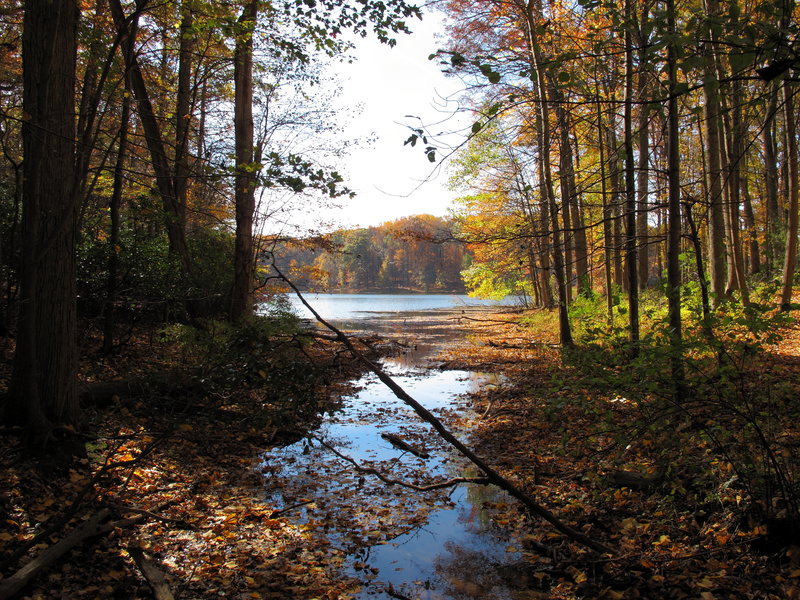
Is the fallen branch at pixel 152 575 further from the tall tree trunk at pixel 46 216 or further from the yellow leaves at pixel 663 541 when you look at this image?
the yellow leaves at pixel 663 541

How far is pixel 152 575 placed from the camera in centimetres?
360

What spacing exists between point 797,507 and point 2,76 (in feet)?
59.5

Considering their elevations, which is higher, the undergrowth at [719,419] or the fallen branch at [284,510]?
the undergrowth at [719,419]

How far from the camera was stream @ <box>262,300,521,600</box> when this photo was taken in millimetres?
4098

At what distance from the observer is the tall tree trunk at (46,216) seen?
5.05 m

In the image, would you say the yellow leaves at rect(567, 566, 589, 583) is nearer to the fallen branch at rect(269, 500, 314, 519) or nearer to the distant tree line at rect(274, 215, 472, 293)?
the fallen branch at rect(269, 500, 314, 519)

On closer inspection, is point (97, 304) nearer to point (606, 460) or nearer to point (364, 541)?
point (364, 541)

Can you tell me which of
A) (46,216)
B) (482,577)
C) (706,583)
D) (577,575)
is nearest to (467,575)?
(482,577)

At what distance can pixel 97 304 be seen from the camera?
1008cm

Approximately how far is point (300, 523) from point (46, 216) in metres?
3.96

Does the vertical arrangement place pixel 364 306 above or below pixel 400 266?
below

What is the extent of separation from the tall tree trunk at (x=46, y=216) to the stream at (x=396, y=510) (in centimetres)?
262

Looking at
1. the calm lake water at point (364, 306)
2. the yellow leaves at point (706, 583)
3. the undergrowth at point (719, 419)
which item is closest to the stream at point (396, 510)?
the yellow leaves at point (706, 583)

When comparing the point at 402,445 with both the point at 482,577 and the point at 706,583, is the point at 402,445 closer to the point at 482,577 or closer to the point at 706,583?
the point at 482,577
